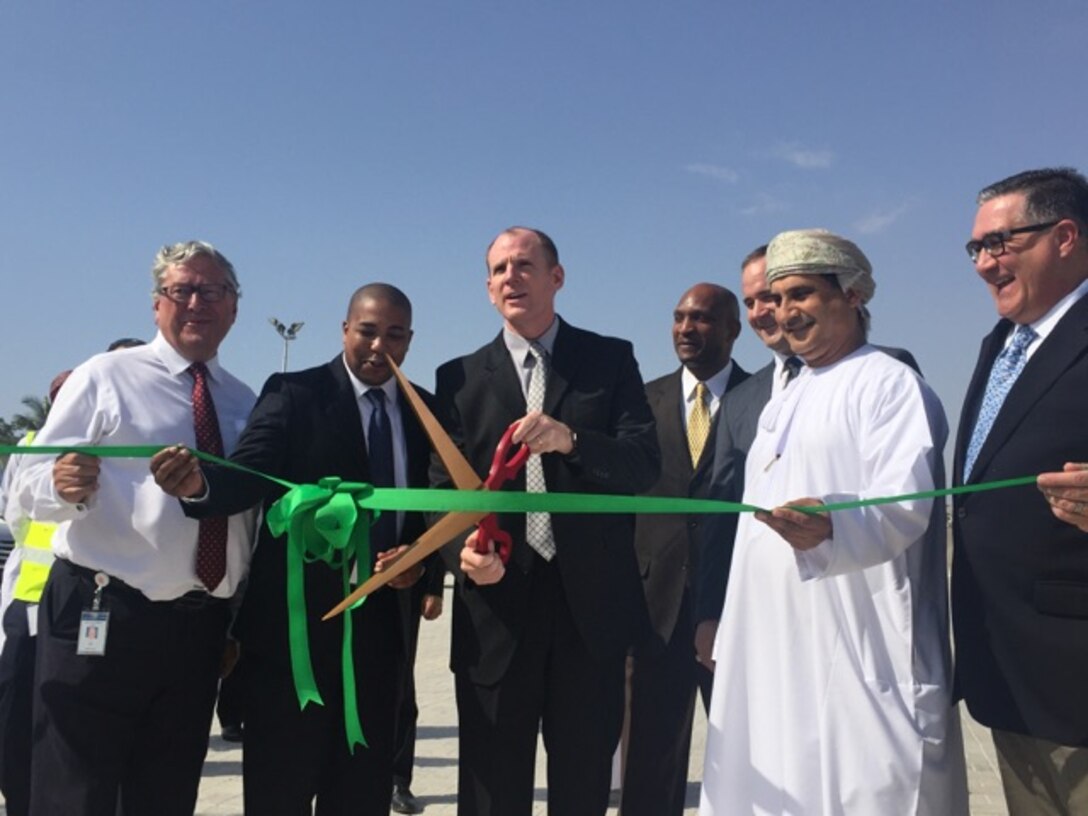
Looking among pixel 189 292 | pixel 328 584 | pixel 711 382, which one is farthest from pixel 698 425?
pixel 189 292

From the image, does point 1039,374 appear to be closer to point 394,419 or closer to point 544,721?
point 544,721

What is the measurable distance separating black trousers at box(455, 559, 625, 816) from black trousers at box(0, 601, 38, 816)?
2.26 m

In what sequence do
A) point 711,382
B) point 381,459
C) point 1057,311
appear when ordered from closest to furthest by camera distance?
point 1057,311, point 381,459, point 711,382

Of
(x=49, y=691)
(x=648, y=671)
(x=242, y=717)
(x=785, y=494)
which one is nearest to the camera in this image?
(x=785, y=494)

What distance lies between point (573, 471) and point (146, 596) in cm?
164

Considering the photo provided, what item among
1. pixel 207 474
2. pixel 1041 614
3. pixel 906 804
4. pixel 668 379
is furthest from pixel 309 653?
pixel 668 379

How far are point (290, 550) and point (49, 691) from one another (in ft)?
3.56

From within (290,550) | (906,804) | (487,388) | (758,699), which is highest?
(487,388)

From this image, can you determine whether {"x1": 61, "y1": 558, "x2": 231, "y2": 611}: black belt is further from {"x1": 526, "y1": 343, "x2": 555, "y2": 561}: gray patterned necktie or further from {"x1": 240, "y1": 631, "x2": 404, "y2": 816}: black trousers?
{"x1": 526, "y1": 343, "x2": 555, "y2": 561}: gray patterned necktie

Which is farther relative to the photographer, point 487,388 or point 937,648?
point 487,388

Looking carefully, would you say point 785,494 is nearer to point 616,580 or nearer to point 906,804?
point 616,580

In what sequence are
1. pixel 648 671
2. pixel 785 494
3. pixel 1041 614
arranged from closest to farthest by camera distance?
pixel 1041 614
pixel 785 494
pixel 648 671

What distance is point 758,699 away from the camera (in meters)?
2.95

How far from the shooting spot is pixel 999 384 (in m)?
3.00
